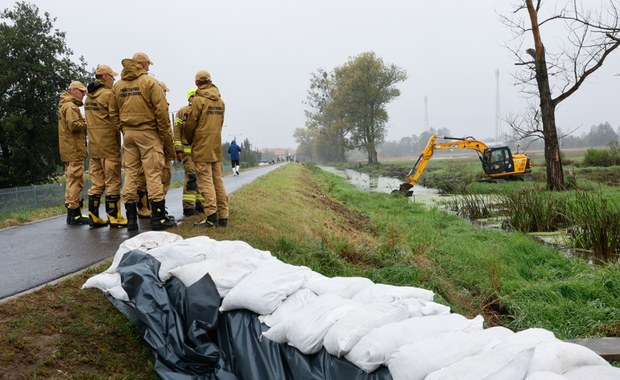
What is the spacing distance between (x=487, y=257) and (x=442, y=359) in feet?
21.6

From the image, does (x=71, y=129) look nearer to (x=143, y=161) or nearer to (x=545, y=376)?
(x=143, y=161)

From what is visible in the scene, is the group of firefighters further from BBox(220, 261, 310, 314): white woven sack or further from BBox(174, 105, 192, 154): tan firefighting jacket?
BBox(220, 261, 310, 314): white woven sack

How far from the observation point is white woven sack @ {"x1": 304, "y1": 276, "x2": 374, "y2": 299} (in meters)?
3.53

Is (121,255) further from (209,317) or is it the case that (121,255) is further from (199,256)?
(209,317)

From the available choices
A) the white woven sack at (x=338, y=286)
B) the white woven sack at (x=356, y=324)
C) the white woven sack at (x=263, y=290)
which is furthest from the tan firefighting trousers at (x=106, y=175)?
the white woven sack at (x=356, y=324)

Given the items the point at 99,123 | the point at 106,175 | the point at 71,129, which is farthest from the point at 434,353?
the point at 71,129

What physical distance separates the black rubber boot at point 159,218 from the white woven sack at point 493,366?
5349mm

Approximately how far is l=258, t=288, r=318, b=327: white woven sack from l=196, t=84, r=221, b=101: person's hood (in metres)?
4.21

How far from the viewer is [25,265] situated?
5.54 meters

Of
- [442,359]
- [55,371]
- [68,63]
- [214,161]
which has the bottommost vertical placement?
[55,371]

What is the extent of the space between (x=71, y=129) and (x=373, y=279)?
510 cm

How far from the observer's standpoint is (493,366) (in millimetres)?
2199

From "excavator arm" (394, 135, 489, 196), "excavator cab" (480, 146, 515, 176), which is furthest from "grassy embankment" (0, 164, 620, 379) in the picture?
"excavator cab" (480, 146, 515, 176)

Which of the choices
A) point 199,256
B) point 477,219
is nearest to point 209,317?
point 199,256
